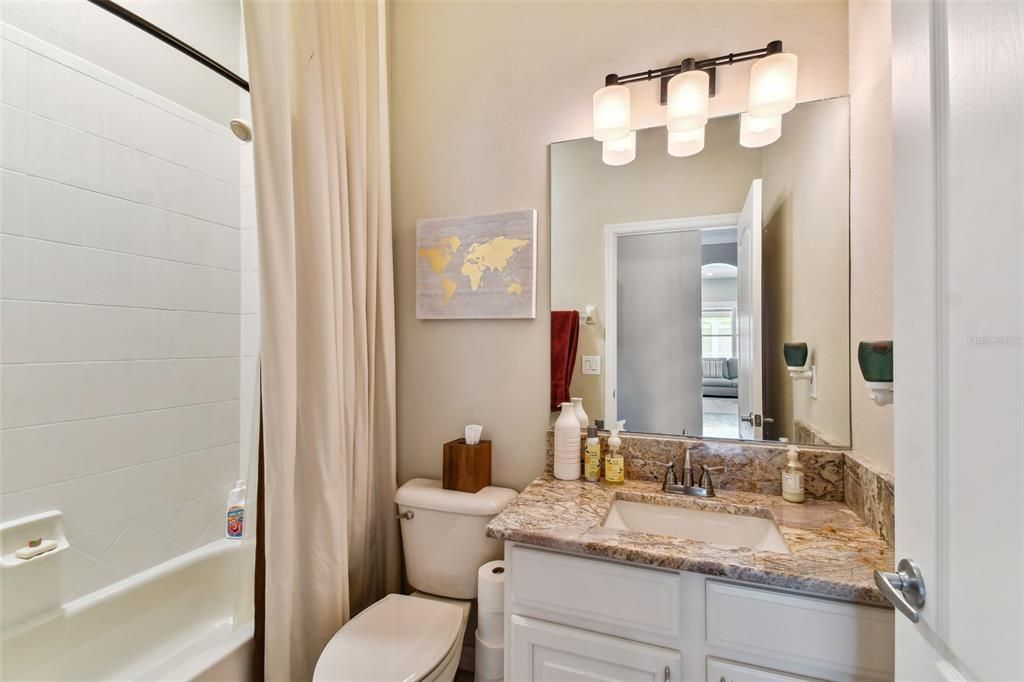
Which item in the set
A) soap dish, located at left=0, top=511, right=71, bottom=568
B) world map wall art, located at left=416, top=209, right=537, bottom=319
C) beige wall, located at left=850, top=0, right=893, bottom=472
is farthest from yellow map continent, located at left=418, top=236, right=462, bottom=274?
soap dish, located at left=0, top=511, right=71, bottom=568

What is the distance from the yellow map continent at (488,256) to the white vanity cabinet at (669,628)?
94 cm

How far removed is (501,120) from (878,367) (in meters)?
1.39

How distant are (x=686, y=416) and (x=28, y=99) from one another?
2.17 metres

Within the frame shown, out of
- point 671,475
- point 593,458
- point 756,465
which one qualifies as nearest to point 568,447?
point 593,458

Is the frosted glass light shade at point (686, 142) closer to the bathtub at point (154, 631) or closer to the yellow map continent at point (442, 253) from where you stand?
the yellow map continent at point (442, 253)

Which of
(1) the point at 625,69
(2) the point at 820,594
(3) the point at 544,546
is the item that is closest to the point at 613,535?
(3) the point at 544,546

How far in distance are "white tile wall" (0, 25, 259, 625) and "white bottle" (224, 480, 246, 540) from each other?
4cm

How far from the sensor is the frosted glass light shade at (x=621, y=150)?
144 cm

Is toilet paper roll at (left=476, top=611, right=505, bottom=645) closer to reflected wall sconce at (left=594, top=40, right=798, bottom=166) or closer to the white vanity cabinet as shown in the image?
the white vanity cabinet

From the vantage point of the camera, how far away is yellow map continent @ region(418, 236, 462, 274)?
1.68m

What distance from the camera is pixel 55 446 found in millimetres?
1322

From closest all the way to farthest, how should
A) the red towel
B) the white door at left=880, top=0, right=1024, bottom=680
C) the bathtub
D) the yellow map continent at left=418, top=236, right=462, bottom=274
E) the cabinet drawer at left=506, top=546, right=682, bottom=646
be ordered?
the white door at left=880, top=0, right=1024, bottom=680 < the cabinet drawer at left=506, top=546, right=682, bottom=646 < the bathtub < the red towel < the yellow map continent at left=418, top=236, right=462, bottom=274

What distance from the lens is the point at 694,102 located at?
4.28 feet

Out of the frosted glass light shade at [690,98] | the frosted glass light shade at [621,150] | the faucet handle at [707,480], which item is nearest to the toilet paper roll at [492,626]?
the faucet handle at [707,480]
